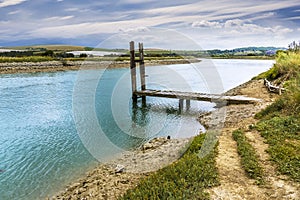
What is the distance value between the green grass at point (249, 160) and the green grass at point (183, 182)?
0.71m

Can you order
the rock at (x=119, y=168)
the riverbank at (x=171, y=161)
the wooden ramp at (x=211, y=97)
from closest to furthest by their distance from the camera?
1. the riverbank at (x=171, y=161)
2. the rock at (x=119, y=168)
3. the wooden ramp at (x=211, y=97)

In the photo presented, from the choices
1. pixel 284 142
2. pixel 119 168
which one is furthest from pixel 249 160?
pixel 119 168

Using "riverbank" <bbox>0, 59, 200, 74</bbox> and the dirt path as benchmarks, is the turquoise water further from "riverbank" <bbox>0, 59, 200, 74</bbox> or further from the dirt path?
"riverbank" <bbox>0, 59, 200, 74</bbox>

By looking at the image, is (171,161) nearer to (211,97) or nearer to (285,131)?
(285,131)

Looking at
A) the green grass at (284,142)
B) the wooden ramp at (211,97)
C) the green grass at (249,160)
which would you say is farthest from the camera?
the wooden ramp at (211,97)

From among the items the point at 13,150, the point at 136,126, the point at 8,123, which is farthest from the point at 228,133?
the point at 8,123

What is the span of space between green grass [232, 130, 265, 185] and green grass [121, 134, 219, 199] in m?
0.71

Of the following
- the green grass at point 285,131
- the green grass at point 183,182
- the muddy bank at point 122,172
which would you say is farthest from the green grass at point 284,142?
the muddy bank at point 122,172

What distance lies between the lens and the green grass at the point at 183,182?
4895mm

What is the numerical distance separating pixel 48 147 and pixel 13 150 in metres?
1.38

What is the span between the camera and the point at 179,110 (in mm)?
17812

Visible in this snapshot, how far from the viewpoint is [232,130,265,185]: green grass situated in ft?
17.9

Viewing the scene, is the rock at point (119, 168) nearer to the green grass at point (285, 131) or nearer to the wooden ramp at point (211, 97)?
the green grass at point (285, 131)

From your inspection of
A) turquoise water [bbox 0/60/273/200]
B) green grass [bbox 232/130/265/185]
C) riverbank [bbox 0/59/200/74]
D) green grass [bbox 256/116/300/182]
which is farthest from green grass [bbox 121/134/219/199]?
riverbank [bbox 0/59/200/74]
